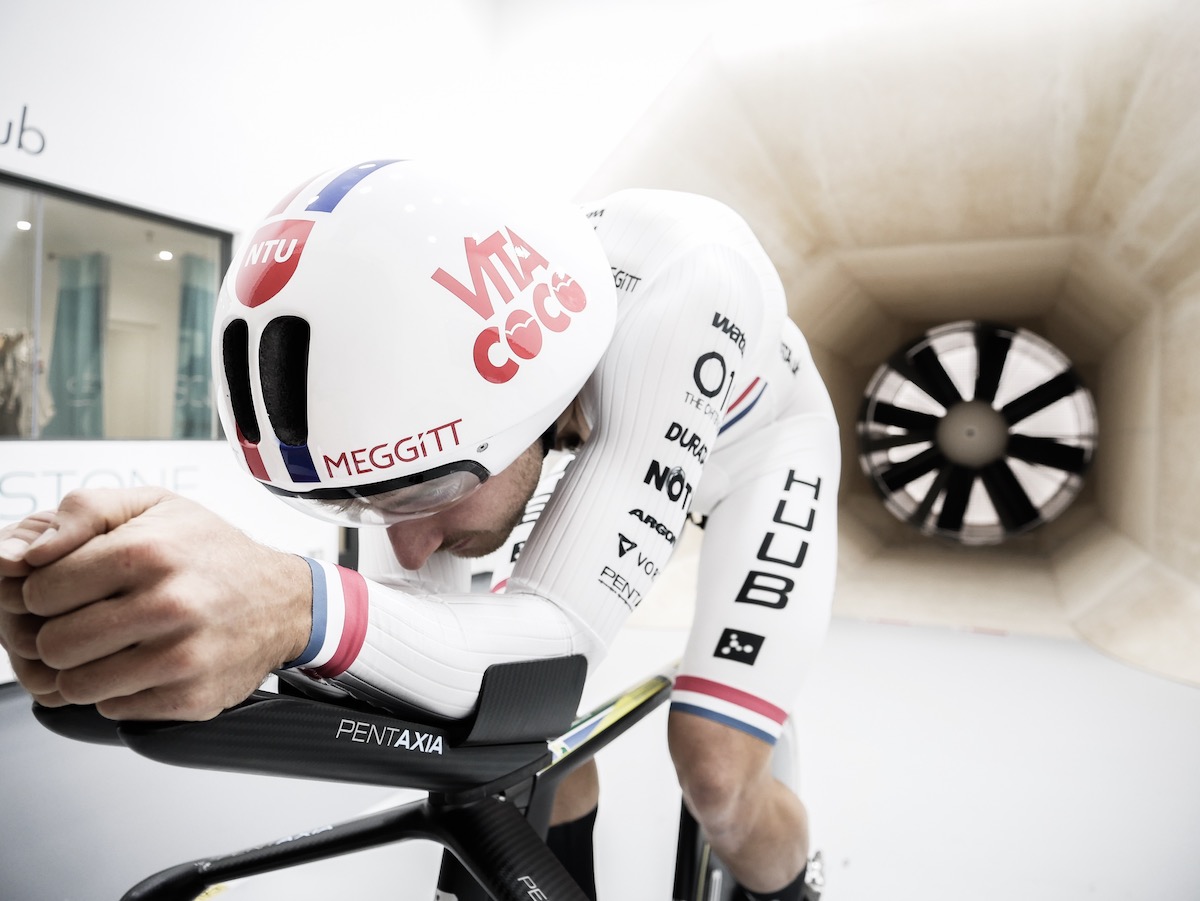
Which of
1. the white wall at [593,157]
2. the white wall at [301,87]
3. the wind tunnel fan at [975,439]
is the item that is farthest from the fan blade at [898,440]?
the white wall at [301,87]

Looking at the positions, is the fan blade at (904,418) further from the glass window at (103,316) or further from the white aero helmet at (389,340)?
the white aero helmet at (389,340)

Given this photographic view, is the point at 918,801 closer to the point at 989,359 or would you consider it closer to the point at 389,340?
the point at 389,340

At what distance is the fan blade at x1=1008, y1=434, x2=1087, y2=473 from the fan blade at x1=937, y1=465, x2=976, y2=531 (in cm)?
27

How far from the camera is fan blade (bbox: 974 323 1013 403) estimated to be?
14.1ft

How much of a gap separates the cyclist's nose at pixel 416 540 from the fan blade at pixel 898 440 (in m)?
3.88

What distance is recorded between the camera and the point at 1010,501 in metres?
4.17

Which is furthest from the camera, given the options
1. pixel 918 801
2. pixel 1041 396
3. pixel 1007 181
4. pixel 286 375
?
pixel 1041 396

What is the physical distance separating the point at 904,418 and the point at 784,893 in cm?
358

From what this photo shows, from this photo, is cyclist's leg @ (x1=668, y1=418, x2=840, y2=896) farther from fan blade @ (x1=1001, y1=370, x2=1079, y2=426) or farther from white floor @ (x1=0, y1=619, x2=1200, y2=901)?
fan blade @ (x1=1001, y1=370, x2=1079, y2=426)

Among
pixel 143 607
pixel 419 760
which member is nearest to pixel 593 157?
pixel 419 760

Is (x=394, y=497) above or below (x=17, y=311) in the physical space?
below

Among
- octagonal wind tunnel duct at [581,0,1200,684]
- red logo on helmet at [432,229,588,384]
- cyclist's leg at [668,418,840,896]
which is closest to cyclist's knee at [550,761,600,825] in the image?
cyclist's leg at [668,418,840,896]

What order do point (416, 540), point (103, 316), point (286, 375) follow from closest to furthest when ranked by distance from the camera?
1. point (286, 375)
2. point (416, 540)
3. point (103, 316)

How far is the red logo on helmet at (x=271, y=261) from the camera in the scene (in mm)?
661
